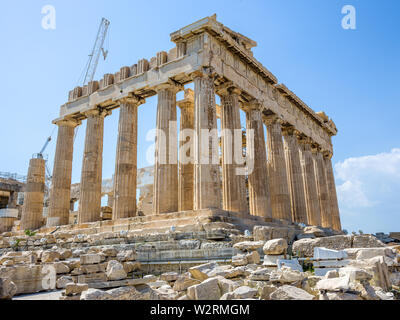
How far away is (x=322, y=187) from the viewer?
33.5m

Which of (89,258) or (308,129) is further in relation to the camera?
(308,129)

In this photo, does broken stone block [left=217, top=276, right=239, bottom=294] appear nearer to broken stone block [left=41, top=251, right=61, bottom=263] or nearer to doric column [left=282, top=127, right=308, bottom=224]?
broken stone block [left=41, top=251, right=61, bottom=263]

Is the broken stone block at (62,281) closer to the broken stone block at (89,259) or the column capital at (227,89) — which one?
the broken stone block at (89,259)

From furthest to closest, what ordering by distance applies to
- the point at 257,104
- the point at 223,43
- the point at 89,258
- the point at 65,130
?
1. the point at 65,130
2. the point at 257,104
3. the point at 223,43
4. the point at 89,258

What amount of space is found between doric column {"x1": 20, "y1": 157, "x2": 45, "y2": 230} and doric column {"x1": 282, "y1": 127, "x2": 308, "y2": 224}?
2167 centimetres

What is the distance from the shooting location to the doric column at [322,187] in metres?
32.8

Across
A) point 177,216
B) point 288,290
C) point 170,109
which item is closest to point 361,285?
point 288,290

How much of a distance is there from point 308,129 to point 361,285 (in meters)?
28.8

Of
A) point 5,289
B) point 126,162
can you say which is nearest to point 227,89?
point 126,162

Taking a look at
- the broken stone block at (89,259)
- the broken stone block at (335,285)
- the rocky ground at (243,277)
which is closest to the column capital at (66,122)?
the rocky ground at (243,277)

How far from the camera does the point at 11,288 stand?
5.38 meters

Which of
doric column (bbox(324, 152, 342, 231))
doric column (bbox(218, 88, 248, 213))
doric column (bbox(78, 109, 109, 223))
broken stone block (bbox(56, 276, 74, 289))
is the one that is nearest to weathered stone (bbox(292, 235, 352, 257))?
broken stone block (bbox(56, 276, 74, 289))

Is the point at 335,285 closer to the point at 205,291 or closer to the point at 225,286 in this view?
the point at 225,286
